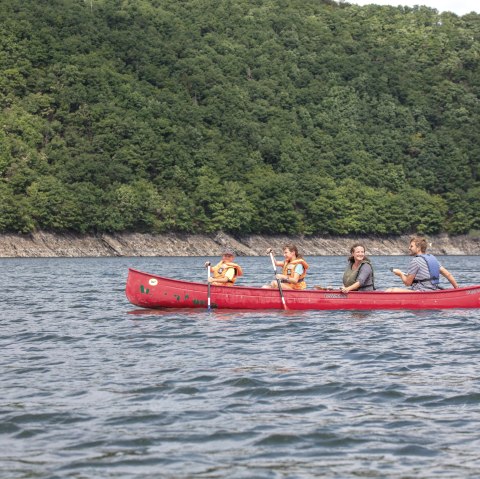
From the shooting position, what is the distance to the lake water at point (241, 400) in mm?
11570

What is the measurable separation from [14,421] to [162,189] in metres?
139

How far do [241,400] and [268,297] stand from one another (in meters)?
13.9

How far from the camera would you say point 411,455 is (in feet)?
38.9

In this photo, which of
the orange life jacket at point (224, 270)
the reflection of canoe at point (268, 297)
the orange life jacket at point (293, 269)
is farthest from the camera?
the orange life jacket at point (224, 270)

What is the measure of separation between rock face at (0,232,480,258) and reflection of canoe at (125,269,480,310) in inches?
3335

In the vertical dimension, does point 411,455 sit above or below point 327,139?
below

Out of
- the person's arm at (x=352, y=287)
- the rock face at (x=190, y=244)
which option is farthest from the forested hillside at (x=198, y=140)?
the person's arm at (x=352, y=287)

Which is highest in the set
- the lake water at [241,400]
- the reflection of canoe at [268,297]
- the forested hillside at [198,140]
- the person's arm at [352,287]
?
the forested hillside at [198,140]

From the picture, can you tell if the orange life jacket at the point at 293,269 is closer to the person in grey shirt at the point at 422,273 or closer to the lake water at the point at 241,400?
the person in grey shirt at the point at 422,273

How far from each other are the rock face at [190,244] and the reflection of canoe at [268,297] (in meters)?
84.7

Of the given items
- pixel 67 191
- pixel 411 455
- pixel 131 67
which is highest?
pixel 131 67

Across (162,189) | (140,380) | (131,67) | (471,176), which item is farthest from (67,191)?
(140,380)

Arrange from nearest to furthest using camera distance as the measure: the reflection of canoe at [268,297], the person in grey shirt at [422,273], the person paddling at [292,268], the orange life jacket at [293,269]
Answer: the person in grey shirt at [422,273] < the reflection of canoe at [268,297] < the person paddling at [292,268] < the orange life jacket at [293,269]

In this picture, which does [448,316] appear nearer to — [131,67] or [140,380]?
[140,380]
